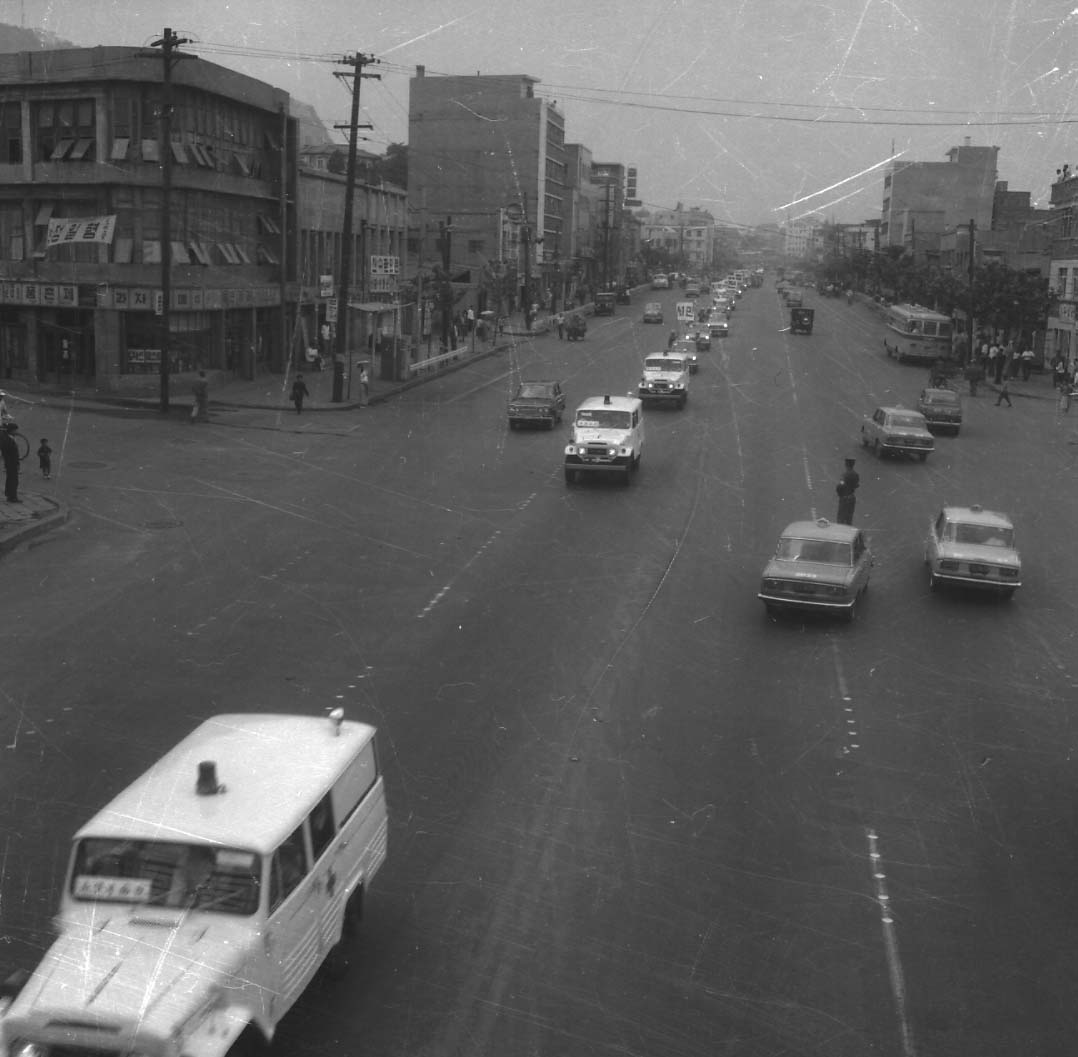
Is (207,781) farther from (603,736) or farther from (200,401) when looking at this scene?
(200,401)

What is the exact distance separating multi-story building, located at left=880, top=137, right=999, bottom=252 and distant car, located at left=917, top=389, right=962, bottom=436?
259 ft

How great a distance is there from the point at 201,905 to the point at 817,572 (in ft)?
38.2

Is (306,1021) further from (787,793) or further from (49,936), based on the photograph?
(787,793)

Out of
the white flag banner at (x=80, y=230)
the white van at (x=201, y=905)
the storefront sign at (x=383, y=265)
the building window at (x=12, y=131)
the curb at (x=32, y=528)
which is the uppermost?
the building window at (x=12, y=131)

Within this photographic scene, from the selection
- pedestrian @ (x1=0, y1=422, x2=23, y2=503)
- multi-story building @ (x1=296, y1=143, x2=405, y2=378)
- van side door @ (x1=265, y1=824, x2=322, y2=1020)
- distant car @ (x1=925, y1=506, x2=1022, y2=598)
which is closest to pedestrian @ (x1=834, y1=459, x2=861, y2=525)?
distant car @ (x1=925, y1=506, x2=1022, y2=598)

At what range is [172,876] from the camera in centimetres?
685

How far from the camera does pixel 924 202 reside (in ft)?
408

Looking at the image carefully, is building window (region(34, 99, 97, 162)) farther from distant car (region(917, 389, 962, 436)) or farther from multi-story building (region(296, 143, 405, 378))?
distant car (region(917, 389, 962, 436))

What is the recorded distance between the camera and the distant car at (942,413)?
123 feet

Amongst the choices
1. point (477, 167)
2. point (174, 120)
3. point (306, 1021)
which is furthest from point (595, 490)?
point (477, 167)

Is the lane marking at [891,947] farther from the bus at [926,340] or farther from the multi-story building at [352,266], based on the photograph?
the bus at [926,340]

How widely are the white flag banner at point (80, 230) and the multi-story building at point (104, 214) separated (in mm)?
31

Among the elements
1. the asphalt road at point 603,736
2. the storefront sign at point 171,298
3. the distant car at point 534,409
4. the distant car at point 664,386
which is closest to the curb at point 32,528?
the asphalt road at point 603,736

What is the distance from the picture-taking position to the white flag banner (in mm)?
40312
